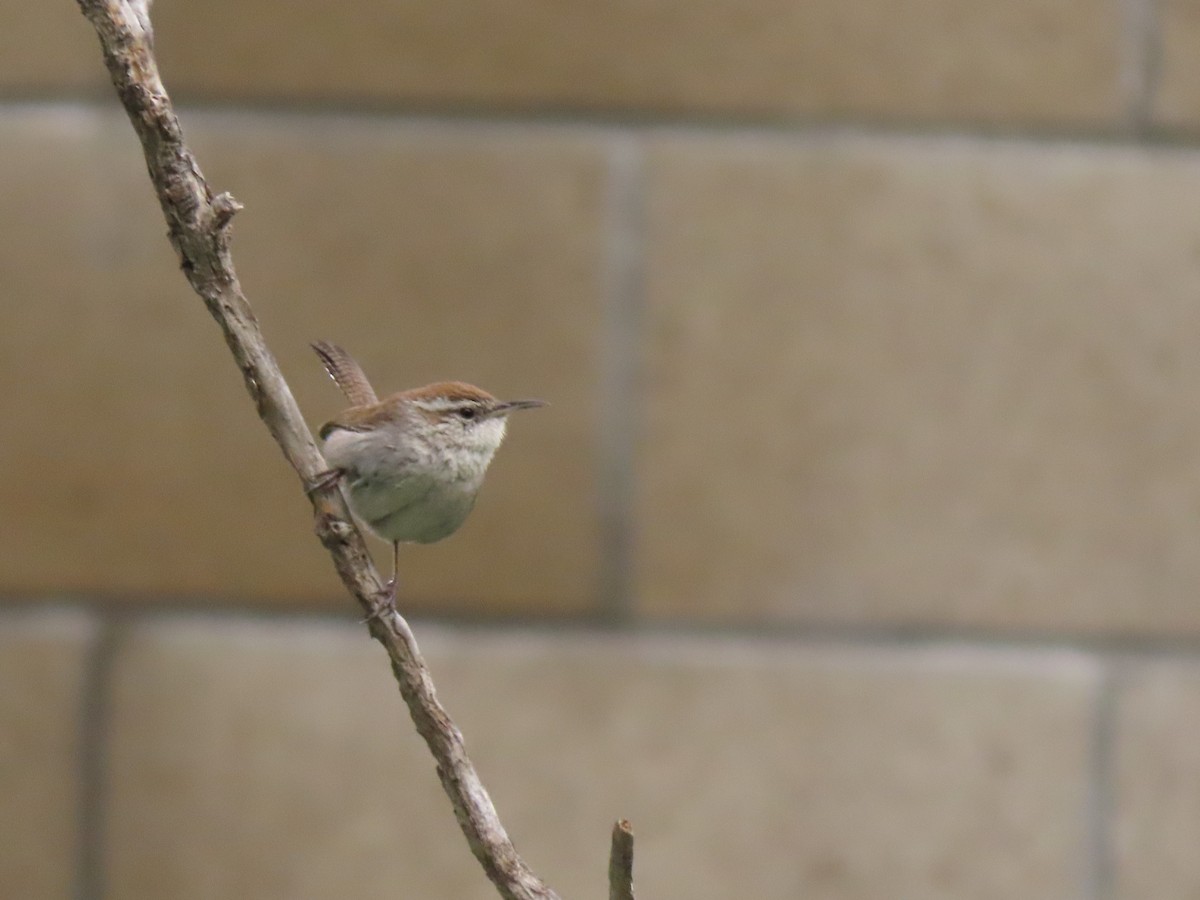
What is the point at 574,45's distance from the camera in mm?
3027

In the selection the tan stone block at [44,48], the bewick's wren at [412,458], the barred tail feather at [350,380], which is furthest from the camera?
the tan stone block at [44,48]

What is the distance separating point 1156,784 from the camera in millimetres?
3107

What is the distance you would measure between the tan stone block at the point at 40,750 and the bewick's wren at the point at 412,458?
144cm

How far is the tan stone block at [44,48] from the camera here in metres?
3.02

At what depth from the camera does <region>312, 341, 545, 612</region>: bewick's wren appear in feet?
6.17

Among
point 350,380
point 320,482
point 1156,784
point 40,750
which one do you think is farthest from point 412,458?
point 1156,784

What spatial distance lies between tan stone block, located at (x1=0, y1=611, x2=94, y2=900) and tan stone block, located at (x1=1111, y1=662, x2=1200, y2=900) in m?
2.42

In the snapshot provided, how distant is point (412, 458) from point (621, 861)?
0.84 m

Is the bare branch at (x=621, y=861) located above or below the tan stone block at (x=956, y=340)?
below

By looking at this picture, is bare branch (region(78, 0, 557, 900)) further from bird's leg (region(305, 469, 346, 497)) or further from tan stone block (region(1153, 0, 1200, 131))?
tan stone block (region(1153, 0, 1200, 131))

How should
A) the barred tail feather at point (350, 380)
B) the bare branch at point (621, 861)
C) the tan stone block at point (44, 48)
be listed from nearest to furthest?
the bare branch at point (621, 861) < the barred tail feather at point (350, 380) < the tan stone block at point (44, 48)

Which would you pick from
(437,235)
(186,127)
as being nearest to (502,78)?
(437,235)

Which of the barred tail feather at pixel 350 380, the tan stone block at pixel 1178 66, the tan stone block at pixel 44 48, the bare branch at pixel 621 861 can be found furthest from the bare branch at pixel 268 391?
the tan stone block at pixel 1178 66

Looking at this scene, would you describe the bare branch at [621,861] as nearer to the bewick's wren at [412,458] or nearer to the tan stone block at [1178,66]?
the bewick's wren at [412,458]
